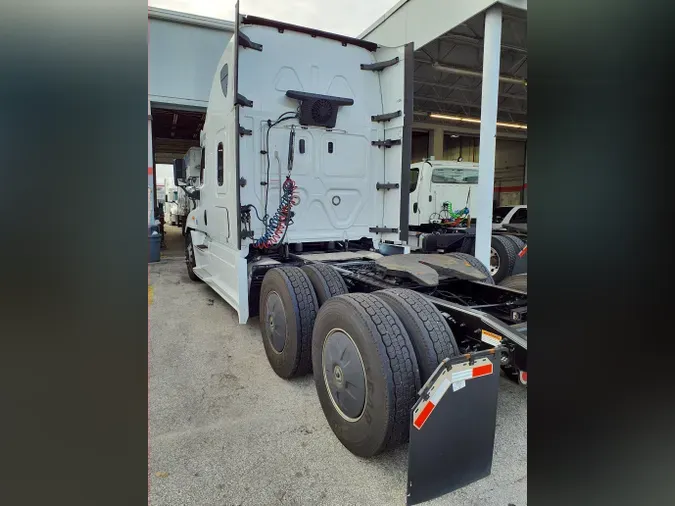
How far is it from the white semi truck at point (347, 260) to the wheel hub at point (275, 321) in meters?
0.02

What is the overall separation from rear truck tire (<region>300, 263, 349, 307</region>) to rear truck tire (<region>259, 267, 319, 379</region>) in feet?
0.18

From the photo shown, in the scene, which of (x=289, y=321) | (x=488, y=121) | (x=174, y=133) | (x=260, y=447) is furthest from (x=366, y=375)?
(x=174, y=133)

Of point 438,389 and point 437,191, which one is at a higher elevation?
point 437,191

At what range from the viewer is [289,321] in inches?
125

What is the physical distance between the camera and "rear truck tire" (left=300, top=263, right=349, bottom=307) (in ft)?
10.7

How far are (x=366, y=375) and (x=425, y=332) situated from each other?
0.39 m

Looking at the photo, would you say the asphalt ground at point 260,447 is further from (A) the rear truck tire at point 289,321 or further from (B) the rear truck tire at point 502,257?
(B) the rear truck tire at point 502,257

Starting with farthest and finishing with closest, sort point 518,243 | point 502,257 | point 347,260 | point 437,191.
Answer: point 437,191
point 518,243
point 502,257
point 347,260

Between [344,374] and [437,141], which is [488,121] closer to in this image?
[344,374]

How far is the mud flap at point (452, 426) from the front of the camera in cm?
182

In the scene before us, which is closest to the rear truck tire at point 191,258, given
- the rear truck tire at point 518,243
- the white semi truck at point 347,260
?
the white semi truck at point 347,260
